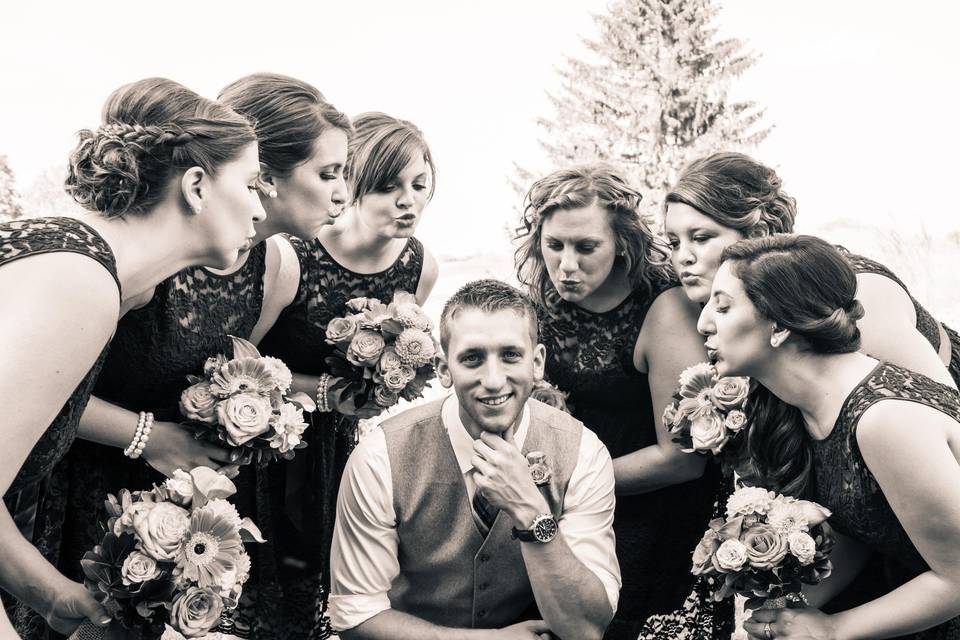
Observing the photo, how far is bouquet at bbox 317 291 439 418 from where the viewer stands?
167 inches

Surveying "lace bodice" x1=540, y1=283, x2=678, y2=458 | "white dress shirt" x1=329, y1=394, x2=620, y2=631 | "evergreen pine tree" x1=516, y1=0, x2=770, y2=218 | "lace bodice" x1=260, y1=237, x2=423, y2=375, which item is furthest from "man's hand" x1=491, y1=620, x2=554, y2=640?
"evergreen pine tree" x1=516, y1=0, x2=770, y2=218

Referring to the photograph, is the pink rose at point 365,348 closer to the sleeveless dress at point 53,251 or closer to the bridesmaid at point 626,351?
the bridesmaid at point 626,351

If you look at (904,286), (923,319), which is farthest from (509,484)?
(923,319)

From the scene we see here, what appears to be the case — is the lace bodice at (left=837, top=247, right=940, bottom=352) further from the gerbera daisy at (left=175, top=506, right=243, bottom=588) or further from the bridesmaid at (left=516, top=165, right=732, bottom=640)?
the gerbera daisy at (left=175, top=506, right=243, bottom=588)

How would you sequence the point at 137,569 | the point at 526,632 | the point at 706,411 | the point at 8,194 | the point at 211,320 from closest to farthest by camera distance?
the point at 137,569
the point at 526,632
the point at 211,320
the point at 706,411
the point at 8,194

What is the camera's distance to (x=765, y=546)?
3.35m

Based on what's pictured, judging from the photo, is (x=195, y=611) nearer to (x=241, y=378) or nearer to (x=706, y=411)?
(x=241, y=378)

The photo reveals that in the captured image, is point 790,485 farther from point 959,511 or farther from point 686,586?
point 686,586

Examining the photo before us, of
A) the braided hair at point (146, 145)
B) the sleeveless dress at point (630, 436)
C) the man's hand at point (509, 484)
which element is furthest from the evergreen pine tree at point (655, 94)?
the braided hair at point (146, 145)

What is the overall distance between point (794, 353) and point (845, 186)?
1748cm

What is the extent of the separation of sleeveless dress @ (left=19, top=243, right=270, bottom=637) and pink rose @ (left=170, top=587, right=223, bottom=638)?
22.2 inches

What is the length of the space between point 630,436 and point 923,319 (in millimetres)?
1307

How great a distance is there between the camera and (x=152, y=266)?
3.04 m

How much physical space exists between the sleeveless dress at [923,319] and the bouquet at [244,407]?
217 cm
